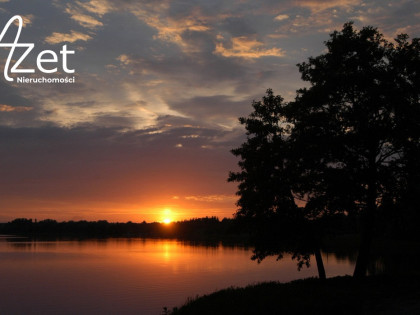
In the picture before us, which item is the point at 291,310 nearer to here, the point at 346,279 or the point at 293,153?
the point at 346,279

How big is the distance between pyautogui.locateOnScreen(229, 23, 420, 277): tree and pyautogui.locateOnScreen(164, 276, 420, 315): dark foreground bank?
3345 mm

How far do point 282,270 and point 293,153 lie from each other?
41946mm

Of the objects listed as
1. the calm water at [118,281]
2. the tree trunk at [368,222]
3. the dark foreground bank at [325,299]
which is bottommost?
the calm water at [118,281]

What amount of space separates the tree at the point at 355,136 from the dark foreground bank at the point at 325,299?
132 inches

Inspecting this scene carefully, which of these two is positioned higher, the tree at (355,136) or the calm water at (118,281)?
the tree at (355,136)

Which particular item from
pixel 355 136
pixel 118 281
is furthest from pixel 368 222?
pixel 118 281

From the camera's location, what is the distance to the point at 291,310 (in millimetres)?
18641

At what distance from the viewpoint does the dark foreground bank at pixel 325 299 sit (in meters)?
18.5

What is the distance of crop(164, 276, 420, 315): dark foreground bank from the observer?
727 inches

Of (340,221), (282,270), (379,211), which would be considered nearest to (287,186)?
(340,221)

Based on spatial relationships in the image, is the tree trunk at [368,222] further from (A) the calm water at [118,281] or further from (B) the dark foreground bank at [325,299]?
(A) the calm water at [118,281]

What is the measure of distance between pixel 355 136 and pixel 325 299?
33.6 ft

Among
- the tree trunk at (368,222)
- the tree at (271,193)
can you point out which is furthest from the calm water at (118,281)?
the tree trunk at (368,222)

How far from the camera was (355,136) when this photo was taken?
25.2 m
